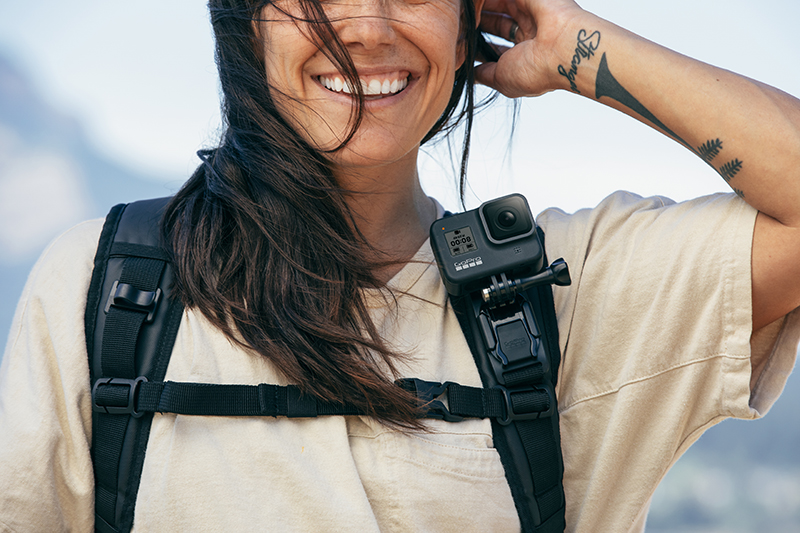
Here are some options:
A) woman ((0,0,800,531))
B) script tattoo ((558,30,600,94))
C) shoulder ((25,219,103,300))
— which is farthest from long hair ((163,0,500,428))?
script tattoo ((558,30,600,94))

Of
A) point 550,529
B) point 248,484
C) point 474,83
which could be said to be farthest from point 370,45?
point 550,529

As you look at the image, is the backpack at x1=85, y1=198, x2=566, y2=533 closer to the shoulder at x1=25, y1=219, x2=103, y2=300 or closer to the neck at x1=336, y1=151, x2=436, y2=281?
the shoulder at x1=25, y1=219, x2=103, y2=300

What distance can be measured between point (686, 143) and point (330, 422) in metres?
0.73

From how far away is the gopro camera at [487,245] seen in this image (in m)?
1.09

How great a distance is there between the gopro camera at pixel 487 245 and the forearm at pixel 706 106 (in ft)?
0.84

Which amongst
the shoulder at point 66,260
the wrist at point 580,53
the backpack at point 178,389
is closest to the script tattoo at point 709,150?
the wrist at point 580,53

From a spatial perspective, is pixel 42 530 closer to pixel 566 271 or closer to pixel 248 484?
pixel 248 484

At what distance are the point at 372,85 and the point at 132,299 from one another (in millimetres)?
520

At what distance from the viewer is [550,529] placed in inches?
40.8

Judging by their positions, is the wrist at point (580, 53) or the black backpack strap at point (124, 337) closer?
the black backpack strap at point (124, 337)

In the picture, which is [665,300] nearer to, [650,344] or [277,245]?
[650,344]

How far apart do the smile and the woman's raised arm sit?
30 cm

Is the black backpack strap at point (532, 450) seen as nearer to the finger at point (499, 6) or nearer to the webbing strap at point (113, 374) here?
the webbing strap at point (113, 374)

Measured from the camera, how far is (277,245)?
108 centimetres
